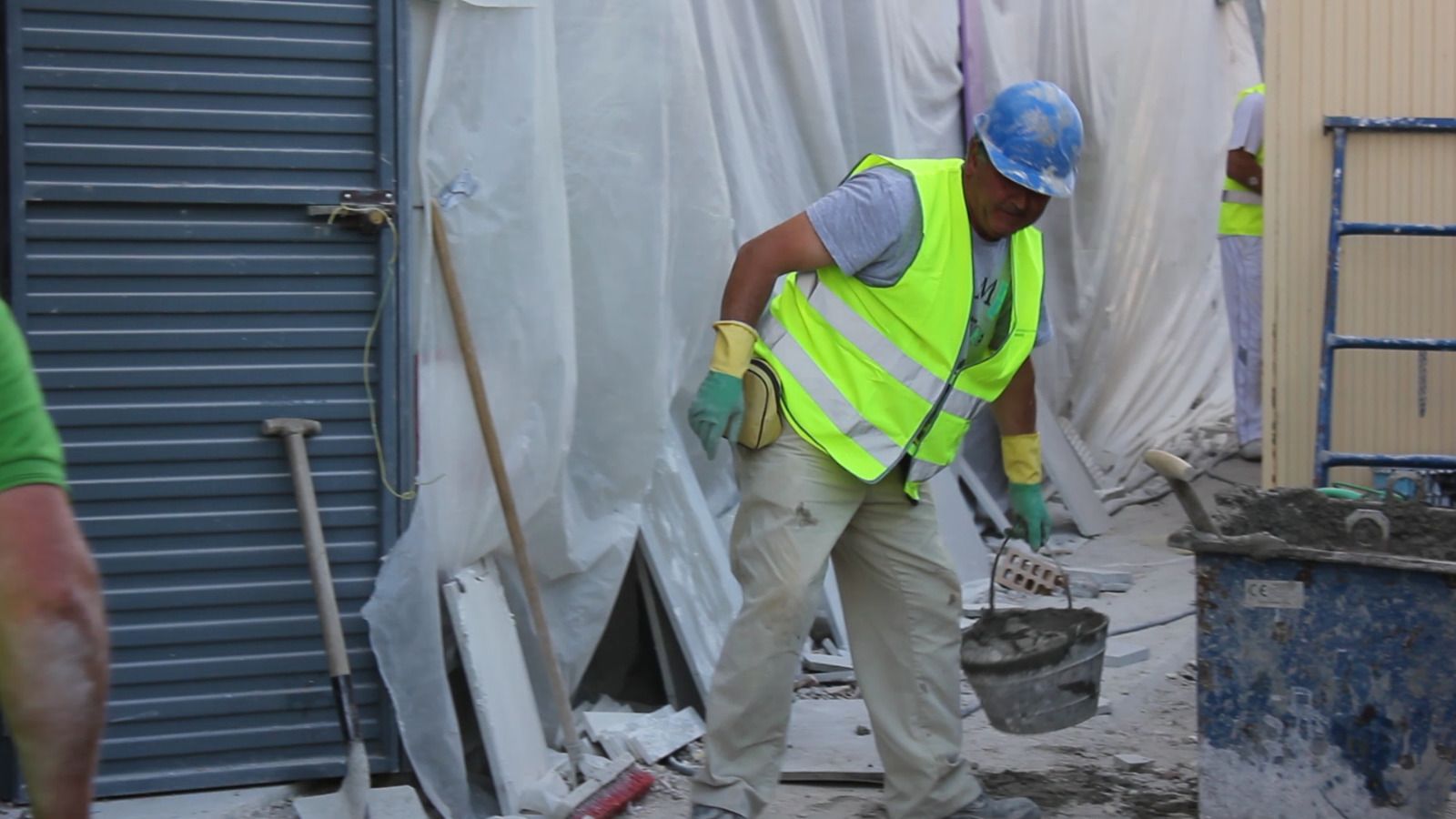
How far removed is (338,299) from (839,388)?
1183 mm

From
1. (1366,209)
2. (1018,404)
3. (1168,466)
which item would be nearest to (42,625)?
(1168,466)

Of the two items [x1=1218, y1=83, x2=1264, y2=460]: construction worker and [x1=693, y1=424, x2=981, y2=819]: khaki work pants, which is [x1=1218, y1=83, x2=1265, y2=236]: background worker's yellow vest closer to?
Answer: [x1=1218, y1=83, x2=1264, y2=460]: construction worker

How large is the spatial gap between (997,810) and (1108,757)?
0.79 metres

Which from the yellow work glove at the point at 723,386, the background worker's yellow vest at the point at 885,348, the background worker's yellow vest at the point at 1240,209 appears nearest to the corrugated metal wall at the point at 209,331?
the yellow work glove at the point at 723,386

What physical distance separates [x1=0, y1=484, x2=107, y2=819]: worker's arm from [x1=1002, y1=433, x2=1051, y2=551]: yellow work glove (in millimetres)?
2802

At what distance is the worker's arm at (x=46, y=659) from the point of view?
193 centimetres

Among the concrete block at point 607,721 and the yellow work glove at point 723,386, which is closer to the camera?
the yellow work glove at point 723,386

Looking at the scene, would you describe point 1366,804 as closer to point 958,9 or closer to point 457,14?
point 457,14

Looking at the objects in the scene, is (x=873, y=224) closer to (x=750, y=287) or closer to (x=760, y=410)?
(x=750, y=287)

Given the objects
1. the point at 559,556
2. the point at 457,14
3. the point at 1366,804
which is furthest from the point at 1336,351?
the point at 457,14

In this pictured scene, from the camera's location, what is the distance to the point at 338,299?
4133 millimetres

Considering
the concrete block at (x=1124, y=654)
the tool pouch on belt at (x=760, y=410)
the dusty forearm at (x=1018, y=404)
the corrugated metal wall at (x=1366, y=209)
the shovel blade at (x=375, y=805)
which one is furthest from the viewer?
the concrete block at (x=1124, y=654)

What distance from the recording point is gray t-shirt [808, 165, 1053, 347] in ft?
12.6

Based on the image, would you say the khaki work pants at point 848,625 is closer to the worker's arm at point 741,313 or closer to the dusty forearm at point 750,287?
the worker's arm at point 741,313
